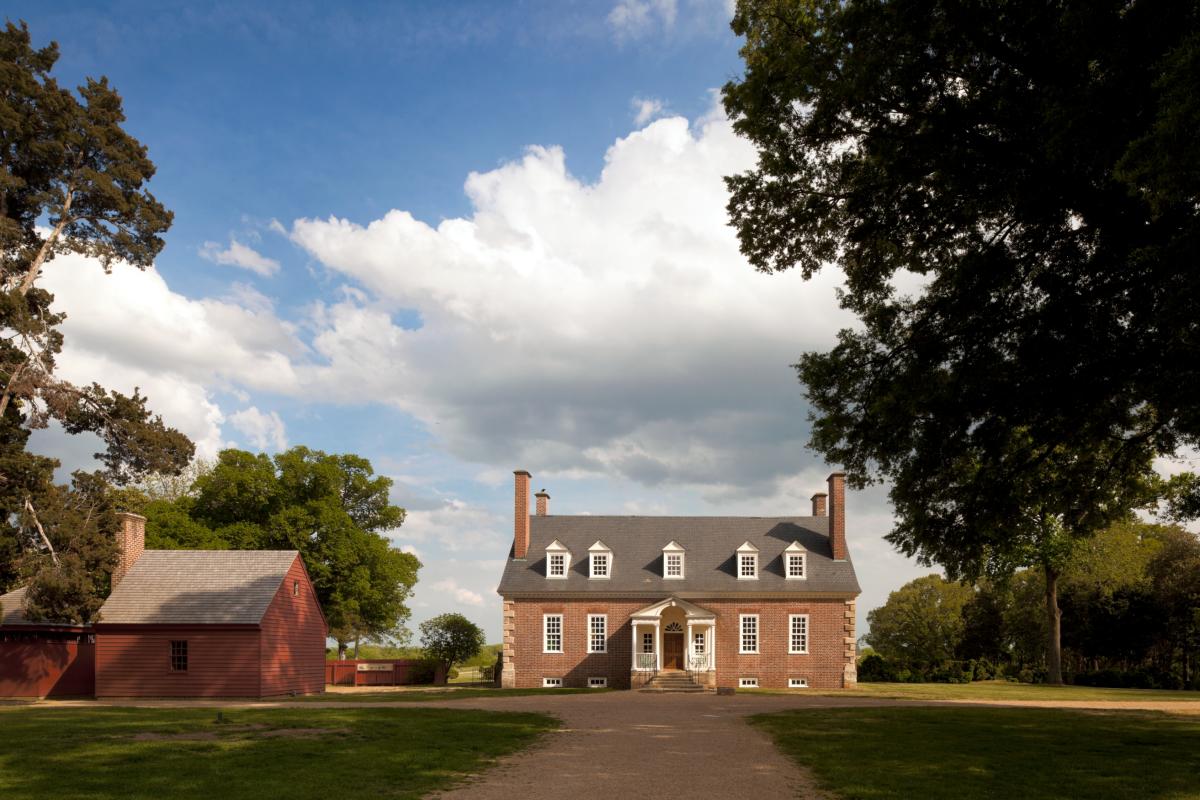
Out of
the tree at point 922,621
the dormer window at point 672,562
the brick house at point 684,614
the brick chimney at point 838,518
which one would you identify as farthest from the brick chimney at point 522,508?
the tree at point 922,621

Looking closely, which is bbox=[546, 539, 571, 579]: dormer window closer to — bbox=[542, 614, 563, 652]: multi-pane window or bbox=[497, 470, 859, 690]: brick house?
bbox=[497, 470, 859, 690]: brick house

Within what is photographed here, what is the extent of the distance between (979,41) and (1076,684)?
40357mm

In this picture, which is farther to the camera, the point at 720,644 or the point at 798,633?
the point at 720,644

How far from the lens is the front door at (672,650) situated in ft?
140

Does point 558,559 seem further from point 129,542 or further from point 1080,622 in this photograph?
point 1080,622

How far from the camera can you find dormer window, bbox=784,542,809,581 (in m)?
42.8

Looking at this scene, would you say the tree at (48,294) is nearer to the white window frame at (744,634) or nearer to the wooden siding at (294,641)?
the wooden siding at (294,641)

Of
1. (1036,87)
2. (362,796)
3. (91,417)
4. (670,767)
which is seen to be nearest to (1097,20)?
(1036,87)

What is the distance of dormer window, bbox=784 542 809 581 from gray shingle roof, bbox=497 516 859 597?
0.95 feet

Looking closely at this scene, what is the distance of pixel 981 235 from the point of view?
1597 centimetres

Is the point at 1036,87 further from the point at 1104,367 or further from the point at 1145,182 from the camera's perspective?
the point at 1104,367

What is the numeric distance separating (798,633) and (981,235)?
29.4m

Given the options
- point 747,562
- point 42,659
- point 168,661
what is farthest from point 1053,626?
point 42,659

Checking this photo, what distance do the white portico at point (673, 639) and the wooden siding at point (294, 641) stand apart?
525 inches
